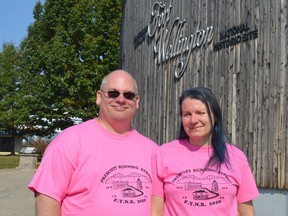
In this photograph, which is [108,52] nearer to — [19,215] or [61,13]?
[61,13]

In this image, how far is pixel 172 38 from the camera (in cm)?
1006

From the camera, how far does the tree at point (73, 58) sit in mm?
28297

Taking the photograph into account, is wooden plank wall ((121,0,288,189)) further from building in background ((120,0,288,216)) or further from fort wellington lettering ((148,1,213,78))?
fort wellington lettering ((148,1,213,78))

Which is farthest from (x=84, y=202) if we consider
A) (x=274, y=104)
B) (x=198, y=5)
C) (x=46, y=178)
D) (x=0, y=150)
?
(x=0, y=150)

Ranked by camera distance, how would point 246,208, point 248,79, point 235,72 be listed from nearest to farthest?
1. point 246,208
2. point 248,79
3. point 235,72

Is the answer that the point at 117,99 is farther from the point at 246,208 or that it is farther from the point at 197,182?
the point at 246,208

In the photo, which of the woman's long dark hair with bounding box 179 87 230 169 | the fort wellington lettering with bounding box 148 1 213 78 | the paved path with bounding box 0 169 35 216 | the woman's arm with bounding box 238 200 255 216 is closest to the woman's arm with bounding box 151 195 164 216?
the woman's long dark hair with bounding box 179 87 230 169

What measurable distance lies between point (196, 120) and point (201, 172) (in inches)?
12.4

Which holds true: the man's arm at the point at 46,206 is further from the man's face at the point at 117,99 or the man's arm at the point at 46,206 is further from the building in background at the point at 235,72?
the building in background at the point at 235,72

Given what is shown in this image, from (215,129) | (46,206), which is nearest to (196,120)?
(215,129)

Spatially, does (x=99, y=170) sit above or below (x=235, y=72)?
below

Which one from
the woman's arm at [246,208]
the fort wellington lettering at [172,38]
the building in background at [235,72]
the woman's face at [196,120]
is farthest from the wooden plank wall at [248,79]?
the woman's face at [196,120]

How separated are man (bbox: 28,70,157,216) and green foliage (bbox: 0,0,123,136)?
2458cm

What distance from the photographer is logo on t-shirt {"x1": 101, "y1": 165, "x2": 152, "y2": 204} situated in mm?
3062
